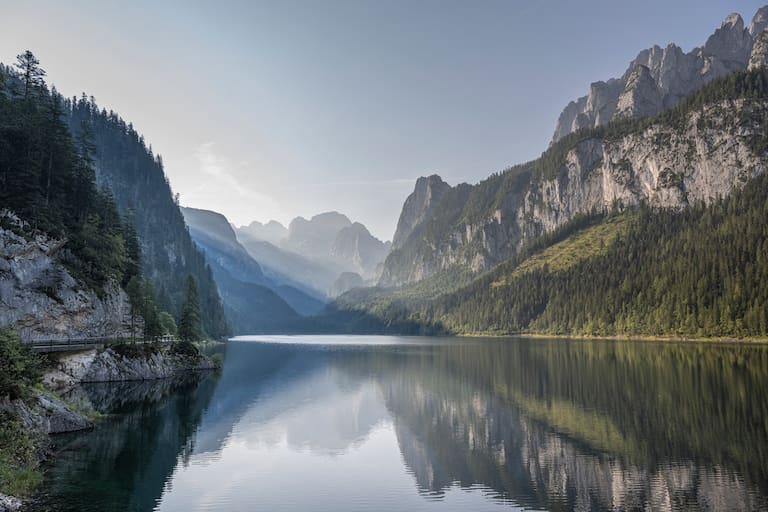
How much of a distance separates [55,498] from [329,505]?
1337cm

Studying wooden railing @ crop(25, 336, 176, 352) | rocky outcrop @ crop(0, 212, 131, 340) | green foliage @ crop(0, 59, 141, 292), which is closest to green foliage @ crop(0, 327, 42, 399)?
wooden railing @ crop(25, 336, 176, 352)

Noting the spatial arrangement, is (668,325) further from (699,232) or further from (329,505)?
(329,505)

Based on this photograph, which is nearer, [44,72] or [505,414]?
[505,414]

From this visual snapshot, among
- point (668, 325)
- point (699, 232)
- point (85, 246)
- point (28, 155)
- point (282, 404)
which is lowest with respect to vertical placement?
point (282, 404)

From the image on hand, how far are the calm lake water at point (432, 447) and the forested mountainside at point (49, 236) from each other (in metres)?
12.7

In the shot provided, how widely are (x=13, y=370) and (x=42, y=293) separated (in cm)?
3710

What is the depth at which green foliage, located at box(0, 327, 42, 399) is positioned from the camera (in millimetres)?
32031

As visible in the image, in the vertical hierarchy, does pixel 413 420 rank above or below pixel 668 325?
below

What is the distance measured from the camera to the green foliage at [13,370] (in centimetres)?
3203

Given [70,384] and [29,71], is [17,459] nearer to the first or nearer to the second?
[70,384]

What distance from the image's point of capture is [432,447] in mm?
39031

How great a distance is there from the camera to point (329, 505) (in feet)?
87.8

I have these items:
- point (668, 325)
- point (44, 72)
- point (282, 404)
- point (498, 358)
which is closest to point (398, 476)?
point (282, 404)

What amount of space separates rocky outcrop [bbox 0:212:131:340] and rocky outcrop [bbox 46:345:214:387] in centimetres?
457
